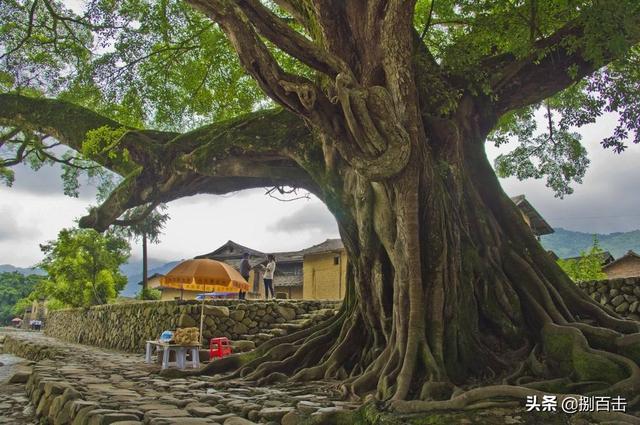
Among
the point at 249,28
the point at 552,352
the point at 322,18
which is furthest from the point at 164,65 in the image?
the point at 552,352

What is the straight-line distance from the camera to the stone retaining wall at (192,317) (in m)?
12.6

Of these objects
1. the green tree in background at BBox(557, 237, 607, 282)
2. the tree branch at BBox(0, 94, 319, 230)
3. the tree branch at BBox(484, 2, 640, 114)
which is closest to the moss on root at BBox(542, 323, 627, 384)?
the tree branch at BBox(484, 2, 640, 114)

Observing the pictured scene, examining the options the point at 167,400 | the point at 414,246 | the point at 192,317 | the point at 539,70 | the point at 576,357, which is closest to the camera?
the point at 576,357

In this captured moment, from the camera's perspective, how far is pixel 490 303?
670 cm

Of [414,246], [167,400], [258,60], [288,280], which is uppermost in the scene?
[258,60]

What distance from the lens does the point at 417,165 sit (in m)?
6.07

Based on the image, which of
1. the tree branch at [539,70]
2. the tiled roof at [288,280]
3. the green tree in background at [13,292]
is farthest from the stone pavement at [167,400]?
the green tree in background at [13,292]

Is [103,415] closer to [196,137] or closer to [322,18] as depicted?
[322,18]

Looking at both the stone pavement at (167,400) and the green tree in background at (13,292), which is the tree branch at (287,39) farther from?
the green tree in background at (13,292)

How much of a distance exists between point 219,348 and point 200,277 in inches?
67.4

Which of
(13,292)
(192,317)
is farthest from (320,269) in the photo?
(13,292)

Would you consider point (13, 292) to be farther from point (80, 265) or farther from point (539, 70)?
point (539, 70)

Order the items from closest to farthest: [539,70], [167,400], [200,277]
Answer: [167,400] → [539,70] → [200,277]

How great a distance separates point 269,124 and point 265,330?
6.18 m
